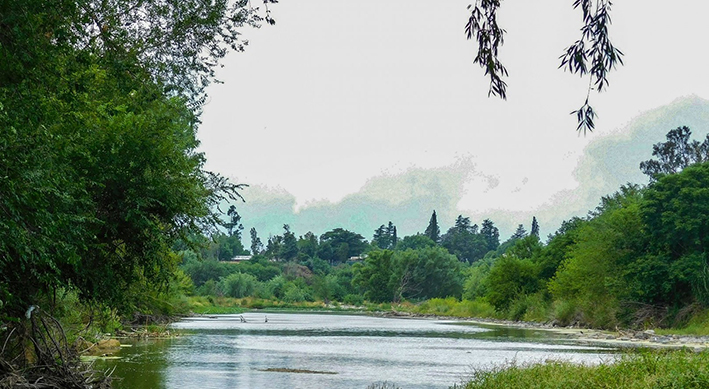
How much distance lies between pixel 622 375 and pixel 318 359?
19.3m

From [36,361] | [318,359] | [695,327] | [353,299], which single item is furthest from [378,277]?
[36,361]

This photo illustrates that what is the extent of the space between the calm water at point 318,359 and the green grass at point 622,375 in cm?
385

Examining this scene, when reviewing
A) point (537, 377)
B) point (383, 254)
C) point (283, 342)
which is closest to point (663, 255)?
point (283, 342)

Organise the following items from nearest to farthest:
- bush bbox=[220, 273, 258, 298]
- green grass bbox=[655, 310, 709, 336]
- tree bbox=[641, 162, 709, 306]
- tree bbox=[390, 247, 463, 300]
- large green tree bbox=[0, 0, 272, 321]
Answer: large green tree bbox=[0, 0, 272, 321]
green grass bbox=[655, 310, 709, 336]
tree bbox=[641, 162, 709, 306]
bush bbox=[220, 273, 258, 298]
tree bbox=[390, 247, 463, 300]

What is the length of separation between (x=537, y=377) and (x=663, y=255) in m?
41.4

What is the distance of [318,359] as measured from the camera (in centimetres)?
3484

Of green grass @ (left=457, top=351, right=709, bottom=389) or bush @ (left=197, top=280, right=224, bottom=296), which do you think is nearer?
A: green grass @ (left=457, top=351, right=709, bottom=389)

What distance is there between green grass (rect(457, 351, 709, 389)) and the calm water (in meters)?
3.85

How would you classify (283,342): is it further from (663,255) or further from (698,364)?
(698,364)

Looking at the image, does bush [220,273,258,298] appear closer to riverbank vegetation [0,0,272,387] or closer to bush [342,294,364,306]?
bush [342,294,364,306]

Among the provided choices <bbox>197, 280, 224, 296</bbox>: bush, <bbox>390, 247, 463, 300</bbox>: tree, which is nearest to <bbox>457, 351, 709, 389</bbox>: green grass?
<bbox>197, 280, 224, 296</bbox>: bush

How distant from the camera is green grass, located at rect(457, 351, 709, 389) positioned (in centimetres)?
1549

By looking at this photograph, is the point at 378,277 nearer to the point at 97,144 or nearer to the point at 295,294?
the point at 295,294

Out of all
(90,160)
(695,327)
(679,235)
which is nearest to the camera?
(90,160)
